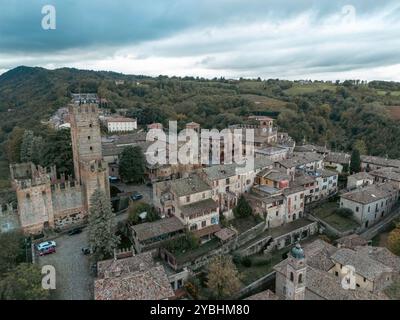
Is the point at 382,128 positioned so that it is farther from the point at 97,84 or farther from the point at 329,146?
the point at 97,84

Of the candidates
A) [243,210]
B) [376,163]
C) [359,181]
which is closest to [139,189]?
[243,210]

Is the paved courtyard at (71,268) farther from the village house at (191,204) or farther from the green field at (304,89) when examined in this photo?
the green field at (304,89)

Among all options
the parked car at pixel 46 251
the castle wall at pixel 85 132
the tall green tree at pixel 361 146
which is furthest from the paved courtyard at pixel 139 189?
the tall green tree at pixel 361 146

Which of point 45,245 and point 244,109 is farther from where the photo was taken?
point 244,109

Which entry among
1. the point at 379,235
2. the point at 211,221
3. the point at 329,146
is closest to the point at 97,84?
the point at 329,146

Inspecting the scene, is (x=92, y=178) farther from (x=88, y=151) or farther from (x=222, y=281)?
(x=222, y=281)

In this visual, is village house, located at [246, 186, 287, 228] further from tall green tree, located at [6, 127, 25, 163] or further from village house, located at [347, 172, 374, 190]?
tall green tree, located at [6, 127, 25, 163]
